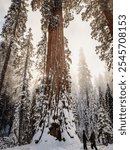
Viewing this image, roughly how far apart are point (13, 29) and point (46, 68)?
2233 millimetres

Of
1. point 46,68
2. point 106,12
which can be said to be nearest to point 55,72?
point 46,68

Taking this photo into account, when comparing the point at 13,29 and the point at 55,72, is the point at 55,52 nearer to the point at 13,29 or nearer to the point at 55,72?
the point at 55,72

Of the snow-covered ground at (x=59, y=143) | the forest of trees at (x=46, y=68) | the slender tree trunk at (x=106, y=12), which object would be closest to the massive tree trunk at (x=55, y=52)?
the forest of trees at (x=46, y=68)

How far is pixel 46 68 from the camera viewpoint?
623cm

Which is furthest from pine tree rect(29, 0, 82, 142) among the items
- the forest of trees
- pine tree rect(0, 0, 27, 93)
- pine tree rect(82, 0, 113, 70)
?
pine tree rect(0, 0, 27, 93)

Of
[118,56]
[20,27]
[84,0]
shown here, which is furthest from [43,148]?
[84,0]

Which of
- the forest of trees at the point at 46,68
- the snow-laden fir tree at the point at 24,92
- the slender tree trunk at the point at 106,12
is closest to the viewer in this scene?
the forest of trees at the point at 46,68

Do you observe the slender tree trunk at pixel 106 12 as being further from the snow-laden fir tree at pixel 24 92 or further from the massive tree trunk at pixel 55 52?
the snow-laden fir tree at pixel 24 92

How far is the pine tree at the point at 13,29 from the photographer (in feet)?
23.8

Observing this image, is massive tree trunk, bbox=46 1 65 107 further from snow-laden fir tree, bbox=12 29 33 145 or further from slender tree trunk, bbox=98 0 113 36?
slender tree trunk, bbox=98 0 113 36

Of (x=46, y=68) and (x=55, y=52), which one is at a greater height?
(x=55, y=52)

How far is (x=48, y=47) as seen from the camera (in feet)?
21.2

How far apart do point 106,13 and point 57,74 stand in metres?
1.80

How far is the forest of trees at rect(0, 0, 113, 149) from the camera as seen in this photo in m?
5.78
